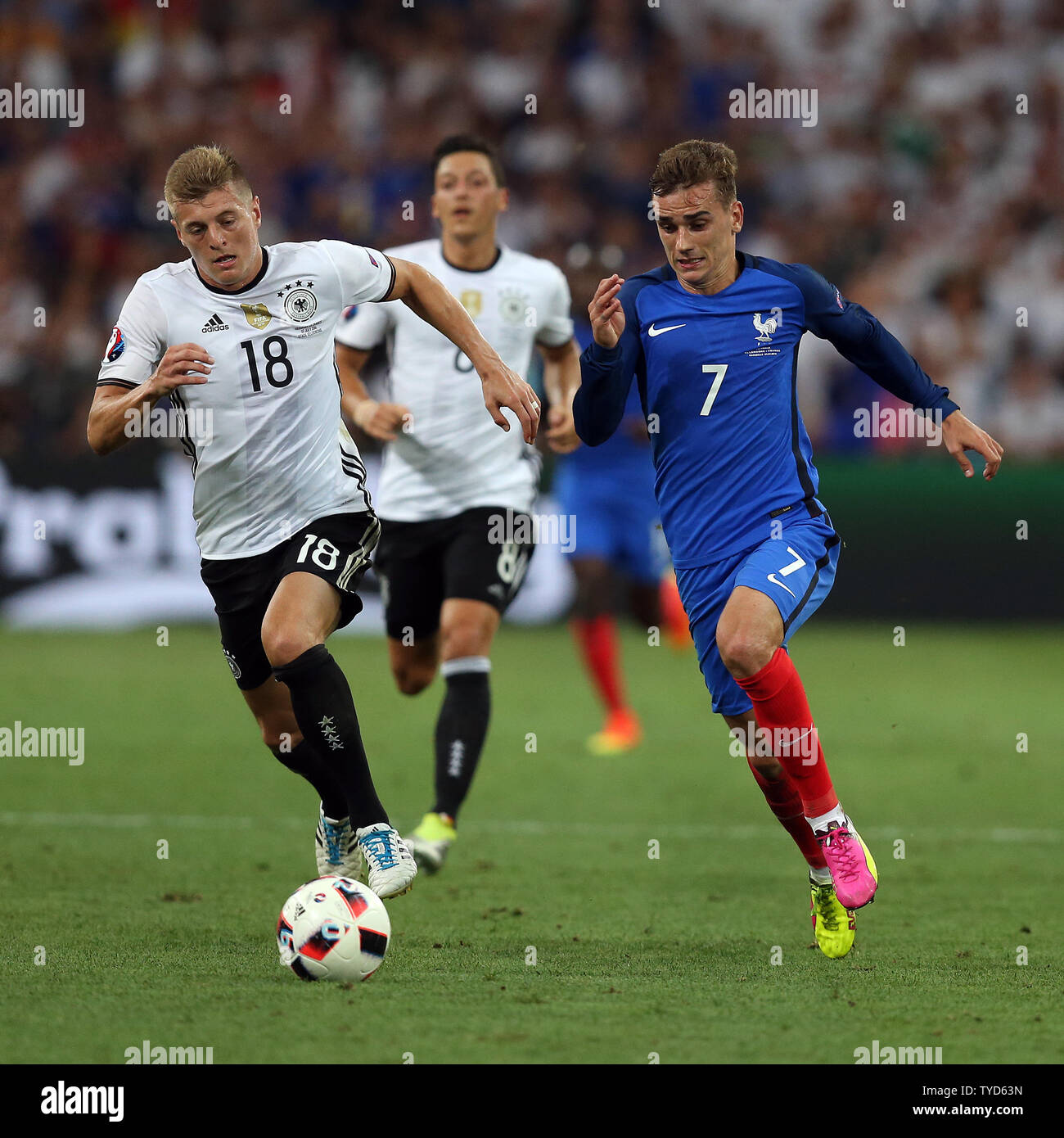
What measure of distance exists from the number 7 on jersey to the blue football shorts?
0.48m

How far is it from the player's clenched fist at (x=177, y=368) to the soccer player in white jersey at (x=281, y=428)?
4.5 inches

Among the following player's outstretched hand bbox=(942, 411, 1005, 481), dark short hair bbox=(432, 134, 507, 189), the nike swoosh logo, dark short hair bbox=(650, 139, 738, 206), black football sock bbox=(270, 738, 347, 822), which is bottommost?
black football sock bbox=(270, 738, 347, 822)

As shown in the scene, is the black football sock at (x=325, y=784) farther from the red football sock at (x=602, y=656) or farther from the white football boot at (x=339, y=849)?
the red football sock at (x=602, y=656)

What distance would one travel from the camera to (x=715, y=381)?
18.4 ft

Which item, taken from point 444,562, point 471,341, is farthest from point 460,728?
point 471,341

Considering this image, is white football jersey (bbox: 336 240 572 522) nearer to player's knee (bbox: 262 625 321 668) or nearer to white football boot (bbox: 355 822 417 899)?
player's knee (bbox: 262 625 321 668)

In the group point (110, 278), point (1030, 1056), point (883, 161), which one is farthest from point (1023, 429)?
point (1030, 1056)

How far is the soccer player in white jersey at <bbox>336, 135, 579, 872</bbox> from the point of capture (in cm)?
723

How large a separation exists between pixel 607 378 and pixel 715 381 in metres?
0.40

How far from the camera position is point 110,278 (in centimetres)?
1736

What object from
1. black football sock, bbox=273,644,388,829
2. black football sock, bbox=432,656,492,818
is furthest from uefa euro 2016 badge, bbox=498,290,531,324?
black football sock, bbox=273,644,388,829

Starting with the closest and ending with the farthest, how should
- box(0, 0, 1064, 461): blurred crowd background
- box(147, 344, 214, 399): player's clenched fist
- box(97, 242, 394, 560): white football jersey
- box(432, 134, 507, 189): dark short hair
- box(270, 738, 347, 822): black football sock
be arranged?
box(147, 344, 214, 399): player's clenched fist < box(97, 242, 394, 560): white football jersey < box(270, 738, 347, 822): black football sock < box(432, 134, 507, 189): dark short hair < box(0, 0, 1064, 461): blurred crowd background

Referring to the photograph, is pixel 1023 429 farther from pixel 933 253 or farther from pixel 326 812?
pixel 326 812
